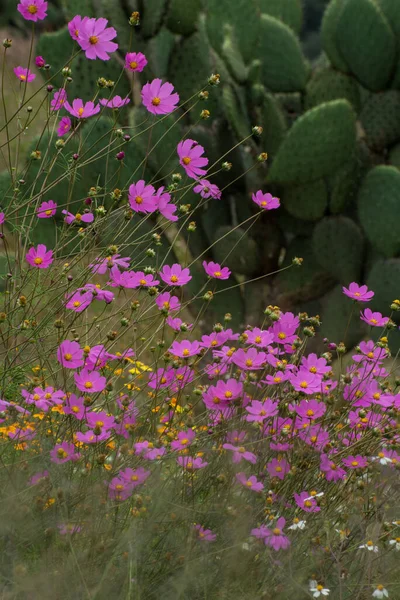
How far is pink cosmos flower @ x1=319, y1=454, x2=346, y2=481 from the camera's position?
2.21 metres

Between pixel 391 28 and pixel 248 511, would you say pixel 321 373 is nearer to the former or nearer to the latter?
pixel 248 511

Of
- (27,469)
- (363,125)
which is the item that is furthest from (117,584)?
(363,125)

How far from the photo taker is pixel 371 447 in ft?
7.94

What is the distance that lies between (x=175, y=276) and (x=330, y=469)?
67 cm

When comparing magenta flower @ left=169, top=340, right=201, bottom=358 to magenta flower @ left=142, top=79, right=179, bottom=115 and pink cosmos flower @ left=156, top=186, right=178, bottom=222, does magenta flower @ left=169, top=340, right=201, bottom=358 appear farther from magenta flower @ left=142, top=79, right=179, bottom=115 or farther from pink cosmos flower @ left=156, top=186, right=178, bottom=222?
magenta flower @ left=142, top=79, right=179, bottom=115

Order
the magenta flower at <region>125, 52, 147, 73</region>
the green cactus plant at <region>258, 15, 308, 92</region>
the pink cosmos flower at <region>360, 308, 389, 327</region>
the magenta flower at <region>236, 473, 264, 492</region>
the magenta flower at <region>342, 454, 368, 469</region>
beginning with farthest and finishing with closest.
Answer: the green cactus plant at <region>258, 15, 308, 92</region> < the pink cosmos flower at <region>360, 308, 389, 327</region> < the magenta flower at <region>125, 52, 147, 73</region> < the magenta flower at <region>342, 454, 368, 469</region> < the magenta flower at <region>236, 473, 264, 492</region>

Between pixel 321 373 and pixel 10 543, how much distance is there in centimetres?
92

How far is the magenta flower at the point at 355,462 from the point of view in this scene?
2.25 m

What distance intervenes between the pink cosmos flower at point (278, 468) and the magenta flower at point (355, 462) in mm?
148

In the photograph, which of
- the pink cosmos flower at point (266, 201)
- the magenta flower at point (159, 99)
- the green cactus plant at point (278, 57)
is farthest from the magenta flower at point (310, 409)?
the green cactus plant at point (278, 57)

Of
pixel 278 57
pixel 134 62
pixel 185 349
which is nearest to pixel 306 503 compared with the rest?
pixel 185 349

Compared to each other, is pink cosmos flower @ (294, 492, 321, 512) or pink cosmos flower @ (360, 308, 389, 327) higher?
pink cosmos flower @ (294, 492, 321, 512)

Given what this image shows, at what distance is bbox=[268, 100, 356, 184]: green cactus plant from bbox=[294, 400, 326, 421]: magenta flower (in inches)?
145

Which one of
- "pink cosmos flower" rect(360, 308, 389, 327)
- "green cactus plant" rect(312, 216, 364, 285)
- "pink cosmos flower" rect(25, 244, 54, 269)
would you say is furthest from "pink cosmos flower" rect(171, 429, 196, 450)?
"green cactus plant" rect(312, 216, 364, 285)
